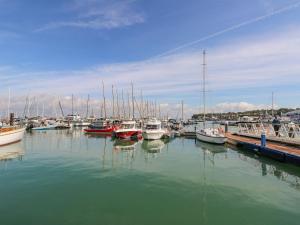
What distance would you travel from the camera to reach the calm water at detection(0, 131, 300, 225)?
42.5 ft

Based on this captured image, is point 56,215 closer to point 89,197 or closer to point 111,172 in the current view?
point 89,197

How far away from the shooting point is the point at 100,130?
7106 centimetres

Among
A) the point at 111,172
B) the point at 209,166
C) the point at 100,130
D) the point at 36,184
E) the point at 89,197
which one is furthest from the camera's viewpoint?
the point at 100,130

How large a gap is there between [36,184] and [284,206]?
15850 mm

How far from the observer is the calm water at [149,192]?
1297 centimetres

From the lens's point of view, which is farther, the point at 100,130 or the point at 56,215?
the point at 100,130

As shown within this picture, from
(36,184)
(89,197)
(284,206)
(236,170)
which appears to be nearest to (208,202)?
(284,206)

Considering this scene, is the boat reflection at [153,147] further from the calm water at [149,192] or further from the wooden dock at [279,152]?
the wooden dock at [279,152]

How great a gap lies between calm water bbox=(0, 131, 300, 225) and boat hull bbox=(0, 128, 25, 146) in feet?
54.2

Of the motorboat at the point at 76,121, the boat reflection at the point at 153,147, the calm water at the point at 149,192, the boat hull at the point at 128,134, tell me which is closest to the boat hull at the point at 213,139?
the boat reflection at the point at 153,147

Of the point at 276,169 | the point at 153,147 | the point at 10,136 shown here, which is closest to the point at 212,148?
the point at 153,147

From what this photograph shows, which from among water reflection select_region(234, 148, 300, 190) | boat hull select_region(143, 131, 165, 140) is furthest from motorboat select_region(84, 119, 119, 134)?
water reflection select_region(234, 148, 300, 190)

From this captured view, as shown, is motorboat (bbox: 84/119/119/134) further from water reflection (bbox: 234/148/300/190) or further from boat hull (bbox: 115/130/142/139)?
water reflection (bbox: 234/148/300/190)

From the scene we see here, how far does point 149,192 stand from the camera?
17.2 m
